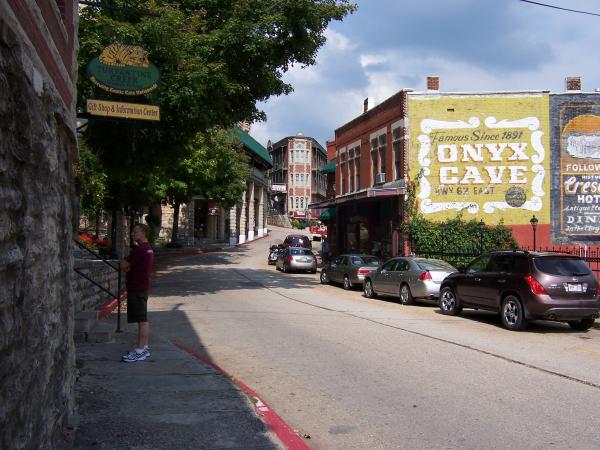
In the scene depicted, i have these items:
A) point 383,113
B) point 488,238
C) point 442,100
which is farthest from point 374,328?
point 383,113

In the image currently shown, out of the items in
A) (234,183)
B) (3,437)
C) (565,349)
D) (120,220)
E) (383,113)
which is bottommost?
(565,349)

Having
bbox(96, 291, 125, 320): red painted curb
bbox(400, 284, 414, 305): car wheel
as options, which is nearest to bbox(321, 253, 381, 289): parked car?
bbox(400, 284, 414, 305): car wheel

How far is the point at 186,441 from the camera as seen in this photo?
497 centimetres

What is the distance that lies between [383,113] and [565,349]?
21221 millimetres

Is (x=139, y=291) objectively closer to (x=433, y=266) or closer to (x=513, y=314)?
(x=513, y=314)

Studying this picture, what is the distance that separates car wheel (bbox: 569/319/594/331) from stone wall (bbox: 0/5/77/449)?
10.7 meters

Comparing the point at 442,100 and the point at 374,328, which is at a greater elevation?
the point at 442,100

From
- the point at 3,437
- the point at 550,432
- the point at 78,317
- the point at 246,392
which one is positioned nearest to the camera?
the point at 3,437

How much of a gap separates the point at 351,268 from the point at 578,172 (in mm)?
11567

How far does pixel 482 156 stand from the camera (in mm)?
26062

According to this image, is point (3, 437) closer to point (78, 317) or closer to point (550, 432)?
point (550, 432)

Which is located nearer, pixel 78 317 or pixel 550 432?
pixel 550 432

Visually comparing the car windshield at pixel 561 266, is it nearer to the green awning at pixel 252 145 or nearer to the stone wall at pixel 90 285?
the stone wall at pixel 90 285

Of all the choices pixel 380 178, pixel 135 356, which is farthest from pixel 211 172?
pixel 135 356
